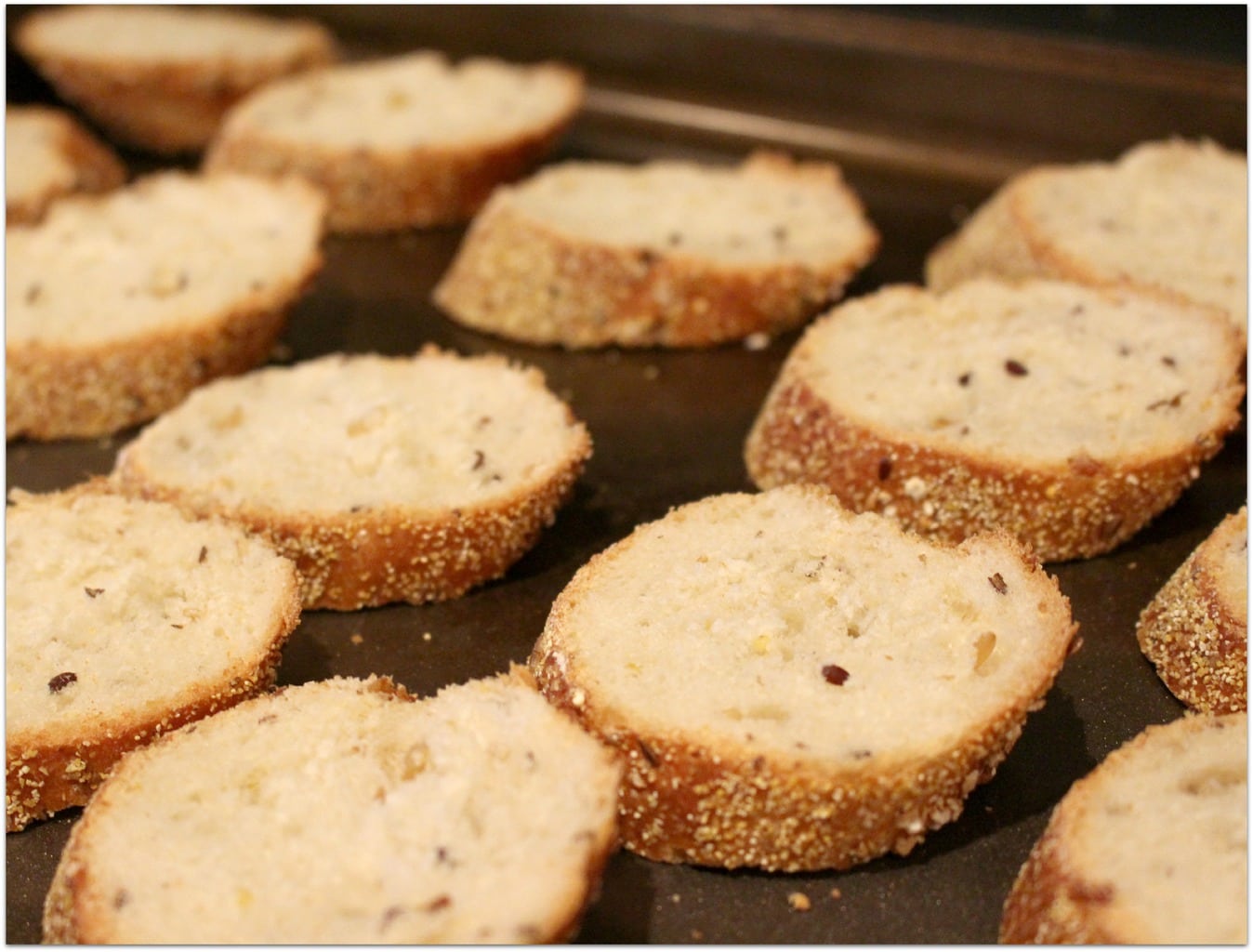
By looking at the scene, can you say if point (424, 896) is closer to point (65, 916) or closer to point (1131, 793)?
point (65, 916)

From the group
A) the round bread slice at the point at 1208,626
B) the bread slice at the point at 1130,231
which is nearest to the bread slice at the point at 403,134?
the bread slice at the point at 1130,231

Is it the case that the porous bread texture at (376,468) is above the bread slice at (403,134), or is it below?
below

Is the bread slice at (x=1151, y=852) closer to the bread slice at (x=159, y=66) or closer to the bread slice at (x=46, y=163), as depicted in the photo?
the bread slice at (x=46, y=163)

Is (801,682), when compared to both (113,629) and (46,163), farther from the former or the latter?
(46,163)

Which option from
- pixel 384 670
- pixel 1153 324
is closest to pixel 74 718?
pixel 384 670

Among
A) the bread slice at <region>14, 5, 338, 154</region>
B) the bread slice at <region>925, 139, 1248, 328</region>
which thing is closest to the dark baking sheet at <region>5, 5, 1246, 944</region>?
the bread slice at <region>14, 5, 338, 154</region>

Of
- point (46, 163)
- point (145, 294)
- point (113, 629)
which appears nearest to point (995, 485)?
point (113, 629)
